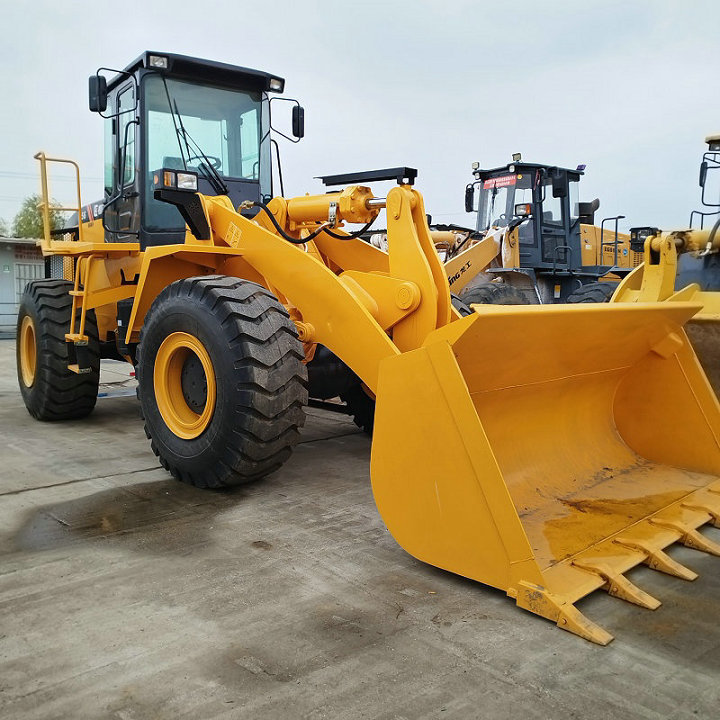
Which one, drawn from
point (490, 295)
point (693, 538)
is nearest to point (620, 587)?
point (693, 538)

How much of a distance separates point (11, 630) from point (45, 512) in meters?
1.43

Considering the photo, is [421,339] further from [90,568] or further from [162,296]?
[90,568]

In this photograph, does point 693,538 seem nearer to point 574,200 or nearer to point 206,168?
point 206,168

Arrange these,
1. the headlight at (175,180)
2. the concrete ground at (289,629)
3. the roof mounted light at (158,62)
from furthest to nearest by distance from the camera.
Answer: the roof mounted light at (158,62)
the headlight at (175,180)
the concrete ground at (289,629)

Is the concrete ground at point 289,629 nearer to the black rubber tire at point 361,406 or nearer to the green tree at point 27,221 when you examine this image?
the black rubber tire at point 361,406

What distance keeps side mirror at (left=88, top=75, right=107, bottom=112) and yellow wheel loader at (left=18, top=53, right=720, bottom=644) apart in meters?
0.05

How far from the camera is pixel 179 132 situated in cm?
545

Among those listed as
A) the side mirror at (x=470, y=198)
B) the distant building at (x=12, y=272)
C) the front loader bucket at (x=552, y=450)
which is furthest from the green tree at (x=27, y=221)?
the front loader bucket at (x=552, y=450)

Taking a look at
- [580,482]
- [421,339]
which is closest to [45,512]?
[421,339]

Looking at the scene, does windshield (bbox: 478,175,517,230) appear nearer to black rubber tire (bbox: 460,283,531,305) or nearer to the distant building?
black rubber tire (bbox: 460,283,531,305)

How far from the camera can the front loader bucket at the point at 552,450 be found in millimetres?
2803

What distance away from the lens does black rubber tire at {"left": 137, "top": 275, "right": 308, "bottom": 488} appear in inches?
149

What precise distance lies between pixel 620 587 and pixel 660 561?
1.20ft

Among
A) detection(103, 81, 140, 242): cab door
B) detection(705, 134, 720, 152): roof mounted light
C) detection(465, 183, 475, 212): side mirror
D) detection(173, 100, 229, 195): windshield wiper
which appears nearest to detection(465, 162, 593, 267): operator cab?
detection(465, 183, 475, 212): side mirror
